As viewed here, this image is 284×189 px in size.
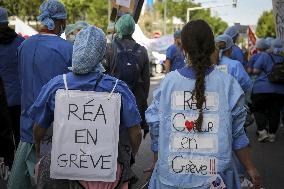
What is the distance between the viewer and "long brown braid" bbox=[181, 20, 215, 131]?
3.07 metres

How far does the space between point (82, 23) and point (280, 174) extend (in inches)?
123

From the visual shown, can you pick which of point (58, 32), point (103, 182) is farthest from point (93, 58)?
point (58, 32)

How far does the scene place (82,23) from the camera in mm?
6152

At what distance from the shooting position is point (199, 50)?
10.3 feet

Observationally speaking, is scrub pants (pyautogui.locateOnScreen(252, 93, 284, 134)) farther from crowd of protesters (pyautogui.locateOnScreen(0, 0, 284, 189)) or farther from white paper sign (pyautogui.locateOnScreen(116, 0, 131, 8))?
crowd of protesters (pyautogui.locateOnScreen(0, 0, 284, 189))

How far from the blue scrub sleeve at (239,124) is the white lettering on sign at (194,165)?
191mm

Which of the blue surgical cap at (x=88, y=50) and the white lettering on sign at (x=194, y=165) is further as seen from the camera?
the blue surgical cap at (x=88, y=50)

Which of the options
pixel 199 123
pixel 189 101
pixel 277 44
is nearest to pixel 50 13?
pixel 189 101

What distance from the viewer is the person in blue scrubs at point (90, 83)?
3.23 metres

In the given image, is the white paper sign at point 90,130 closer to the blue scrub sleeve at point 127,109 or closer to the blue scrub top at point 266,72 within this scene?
the blue scrub sleeve at point 127,109

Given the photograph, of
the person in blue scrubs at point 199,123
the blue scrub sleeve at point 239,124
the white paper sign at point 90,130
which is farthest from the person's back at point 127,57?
the blue scrub sleeve at point 239,124

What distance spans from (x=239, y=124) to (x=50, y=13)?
192 centimetres

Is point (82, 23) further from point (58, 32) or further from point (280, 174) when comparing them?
point (280, 174)

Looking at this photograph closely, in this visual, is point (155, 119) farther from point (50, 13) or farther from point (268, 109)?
point (268, 109)
